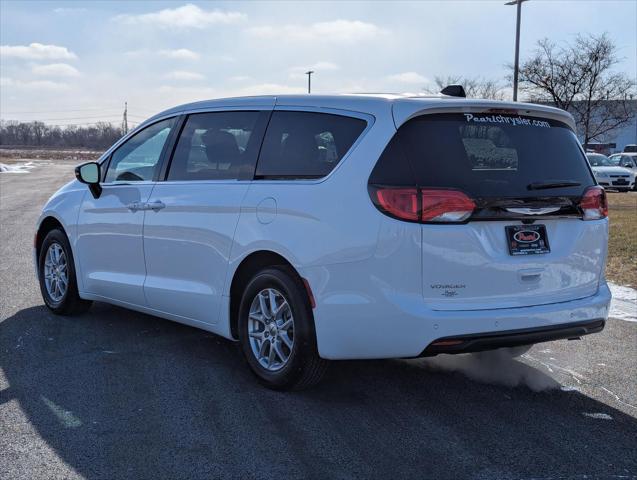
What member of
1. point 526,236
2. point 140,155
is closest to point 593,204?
point 526,236

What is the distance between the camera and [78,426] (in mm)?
4082

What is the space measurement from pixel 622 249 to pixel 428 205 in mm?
7649

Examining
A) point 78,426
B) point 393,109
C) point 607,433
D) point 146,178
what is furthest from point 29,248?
point 607,433

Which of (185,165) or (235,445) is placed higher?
(185,165)

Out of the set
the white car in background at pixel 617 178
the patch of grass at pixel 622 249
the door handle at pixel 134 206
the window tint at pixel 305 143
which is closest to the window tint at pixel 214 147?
the window tint at pixel 305 143

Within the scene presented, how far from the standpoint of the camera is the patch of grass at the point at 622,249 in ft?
29.6

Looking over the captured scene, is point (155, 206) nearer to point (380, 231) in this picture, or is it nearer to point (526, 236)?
point (380, 231)

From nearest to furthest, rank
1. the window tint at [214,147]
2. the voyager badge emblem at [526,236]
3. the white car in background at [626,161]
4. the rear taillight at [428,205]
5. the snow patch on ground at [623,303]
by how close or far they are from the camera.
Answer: the rear taillight at [428,205]
the voyager badge emblem at [526,236]
the window tint at [214,147]
the snow patch on ground at [623,303]
the white car in background at [626,161]

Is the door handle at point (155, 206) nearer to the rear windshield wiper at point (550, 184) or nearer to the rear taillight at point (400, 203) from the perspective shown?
the rear taillight at point (400, 203)

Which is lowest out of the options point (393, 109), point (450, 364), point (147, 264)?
point (450, 364)

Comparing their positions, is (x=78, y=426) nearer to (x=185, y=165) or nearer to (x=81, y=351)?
(x=81, y=351)

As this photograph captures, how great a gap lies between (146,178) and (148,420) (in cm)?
230

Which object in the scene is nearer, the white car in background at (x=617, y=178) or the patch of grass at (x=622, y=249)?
the patch of grass at (x=622, y=249)

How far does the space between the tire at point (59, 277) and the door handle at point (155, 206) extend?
1.36 m
